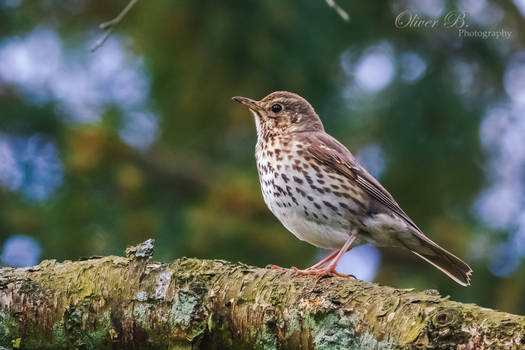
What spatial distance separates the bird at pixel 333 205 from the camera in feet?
15.1

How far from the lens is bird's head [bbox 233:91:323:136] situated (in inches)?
216

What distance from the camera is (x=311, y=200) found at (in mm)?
4586

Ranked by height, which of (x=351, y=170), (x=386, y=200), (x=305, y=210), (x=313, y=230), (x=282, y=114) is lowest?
(x=313, y=230)

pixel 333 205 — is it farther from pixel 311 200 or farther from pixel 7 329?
pixel 7 329

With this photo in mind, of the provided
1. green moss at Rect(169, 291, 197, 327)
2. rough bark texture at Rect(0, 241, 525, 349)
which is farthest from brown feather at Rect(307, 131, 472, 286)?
green moss at Rect(169, 291, 197, 327)

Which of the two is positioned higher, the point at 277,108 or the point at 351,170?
the point at 277,108

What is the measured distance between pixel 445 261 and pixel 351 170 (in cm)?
88

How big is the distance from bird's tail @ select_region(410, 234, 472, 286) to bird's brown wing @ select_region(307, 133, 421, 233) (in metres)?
0.13

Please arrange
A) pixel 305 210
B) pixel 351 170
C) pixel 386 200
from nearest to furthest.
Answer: pixel 305 210 < pixel 386 200 < pixel 351 170

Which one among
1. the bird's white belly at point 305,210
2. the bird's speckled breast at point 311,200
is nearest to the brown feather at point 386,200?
the bird's speckled breast at point 311,200

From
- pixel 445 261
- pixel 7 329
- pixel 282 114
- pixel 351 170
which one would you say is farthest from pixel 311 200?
pixel 7 329

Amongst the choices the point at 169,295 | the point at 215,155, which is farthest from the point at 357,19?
the point at 169,295

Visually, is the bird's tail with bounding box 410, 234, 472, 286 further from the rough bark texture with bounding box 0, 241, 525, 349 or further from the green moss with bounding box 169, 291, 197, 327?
the green moss with bounding box 169, 291, 197, 327

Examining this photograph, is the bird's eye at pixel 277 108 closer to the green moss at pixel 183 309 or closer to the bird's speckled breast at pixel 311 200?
the bird's speckled breast at pixel 311 200
